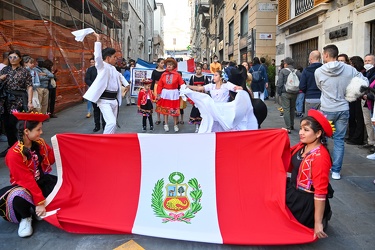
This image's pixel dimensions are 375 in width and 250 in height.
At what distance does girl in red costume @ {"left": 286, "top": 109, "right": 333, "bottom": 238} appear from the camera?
3.22 meters

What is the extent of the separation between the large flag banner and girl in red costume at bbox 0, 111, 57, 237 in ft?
0.63

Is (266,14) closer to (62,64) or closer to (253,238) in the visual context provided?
(62,64)

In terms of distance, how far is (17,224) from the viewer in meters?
3.93

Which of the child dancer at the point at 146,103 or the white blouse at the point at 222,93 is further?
the child dancer at the point at 146,103

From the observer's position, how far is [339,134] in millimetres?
5547

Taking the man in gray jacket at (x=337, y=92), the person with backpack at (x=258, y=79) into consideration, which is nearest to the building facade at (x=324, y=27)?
the person with backpack at (x=258, y=79)

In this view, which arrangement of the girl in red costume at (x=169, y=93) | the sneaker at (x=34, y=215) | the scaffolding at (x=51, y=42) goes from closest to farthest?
1. the sneaker at (x=34, y=215)
2. the girl in red costume at (x=169, y=93)
3. the scaffolding at (x=51, y=42)

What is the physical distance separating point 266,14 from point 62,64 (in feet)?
31.6

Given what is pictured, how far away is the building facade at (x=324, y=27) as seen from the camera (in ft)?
30.1

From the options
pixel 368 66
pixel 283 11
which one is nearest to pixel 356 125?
pixel 368 66

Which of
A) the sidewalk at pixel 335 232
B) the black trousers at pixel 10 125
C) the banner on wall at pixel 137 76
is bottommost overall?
the sidewalk at pixel 335 232

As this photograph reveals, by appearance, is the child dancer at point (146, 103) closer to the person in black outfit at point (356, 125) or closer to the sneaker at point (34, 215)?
the person in black outfit at point (356, 125)

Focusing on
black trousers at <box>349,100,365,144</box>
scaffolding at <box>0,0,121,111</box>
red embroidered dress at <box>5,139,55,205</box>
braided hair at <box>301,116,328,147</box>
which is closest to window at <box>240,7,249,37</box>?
scaffolding at <box>0,0,121,111</box>

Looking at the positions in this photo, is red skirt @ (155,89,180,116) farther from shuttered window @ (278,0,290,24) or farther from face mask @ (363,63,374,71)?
shuttered window @ (278,0,290,24)
